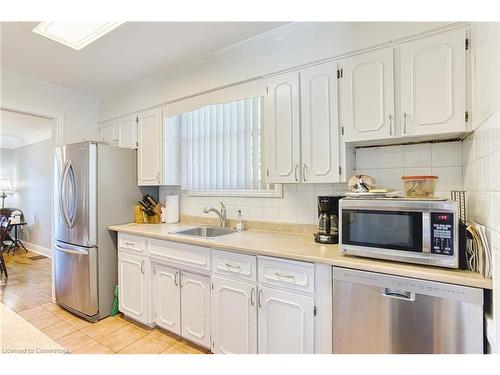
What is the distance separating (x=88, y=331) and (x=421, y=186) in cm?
285

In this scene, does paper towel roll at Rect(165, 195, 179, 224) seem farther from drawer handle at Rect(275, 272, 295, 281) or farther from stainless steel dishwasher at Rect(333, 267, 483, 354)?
stainless steel dishwasher at Rect(333, 267, 483, 354)

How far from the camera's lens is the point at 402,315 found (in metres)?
1.21

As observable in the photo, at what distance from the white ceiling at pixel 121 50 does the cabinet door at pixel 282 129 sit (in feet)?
1.57

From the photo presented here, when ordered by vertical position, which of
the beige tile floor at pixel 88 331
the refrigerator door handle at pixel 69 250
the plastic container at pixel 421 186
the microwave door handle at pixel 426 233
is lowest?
the beige tile floor at pixel 88 331

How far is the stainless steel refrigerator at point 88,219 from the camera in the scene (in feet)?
8.07

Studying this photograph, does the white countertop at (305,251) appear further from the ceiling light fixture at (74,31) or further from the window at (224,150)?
the ceiling light fixture at (74,31)

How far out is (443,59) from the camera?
1.38m

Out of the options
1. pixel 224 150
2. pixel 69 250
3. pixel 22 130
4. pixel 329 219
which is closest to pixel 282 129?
pixel 329 219

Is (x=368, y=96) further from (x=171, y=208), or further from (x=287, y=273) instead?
(x=171, y=208)

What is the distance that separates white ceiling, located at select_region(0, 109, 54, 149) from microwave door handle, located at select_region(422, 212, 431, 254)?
16.2ft

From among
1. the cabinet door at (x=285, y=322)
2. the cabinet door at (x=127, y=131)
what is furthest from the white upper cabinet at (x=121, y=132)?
the cabinet door at (x=285, y=322)

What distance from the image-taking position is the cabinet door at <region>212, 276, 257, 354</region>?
1.66 meters
